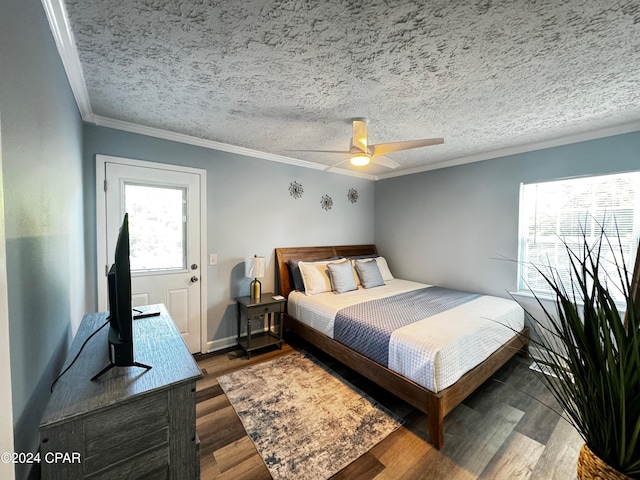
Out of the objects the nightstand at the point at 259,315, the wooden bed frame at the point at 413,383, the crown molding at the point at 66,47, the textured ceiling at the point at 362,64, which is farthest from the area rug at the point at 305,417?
the crown molding at the point at 66,47

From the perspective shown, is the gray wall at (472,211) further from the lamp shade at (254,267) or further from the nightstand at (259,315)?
the lamp shade at (254,267)

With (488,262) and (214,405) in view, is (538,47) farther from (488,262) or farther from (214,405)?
(214,405)

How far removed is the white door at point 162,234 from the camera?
2514 millimetres

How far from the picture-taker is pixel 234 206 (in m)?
3.21

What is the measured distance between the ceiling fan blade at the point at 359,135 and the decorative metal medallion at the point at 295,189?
1.54 metres

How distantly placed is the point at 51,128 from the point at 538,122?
11.8 ft

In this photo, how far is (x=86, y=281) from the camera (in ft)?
7.68

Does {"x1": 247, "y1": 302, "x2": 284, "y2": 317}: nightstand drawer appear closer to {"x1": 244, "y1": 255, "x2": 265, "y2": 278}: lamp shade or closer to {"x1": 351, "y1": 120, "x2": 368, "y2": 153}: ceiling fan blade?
{"x1": 244, "y1": 255, "x2": 265, "y2": 278}: lamp shade

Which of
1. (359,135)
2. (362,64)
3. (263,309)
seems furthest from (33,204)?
(263,309)

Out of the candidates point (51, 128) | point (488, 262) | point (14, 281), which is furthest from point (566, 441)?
point (51, 128)

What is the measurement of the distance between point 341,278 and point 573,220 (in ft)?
8.58

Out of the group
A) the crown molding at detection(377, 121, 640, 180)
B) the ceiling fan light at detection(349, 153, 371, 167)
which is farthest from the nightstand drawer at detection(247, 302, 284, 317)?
the crown molding at detection(377, 121, 640, 180)

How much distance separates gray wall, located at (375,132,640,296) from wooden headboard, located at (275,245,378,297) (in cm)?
80

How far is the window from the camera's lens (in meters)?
2.49
